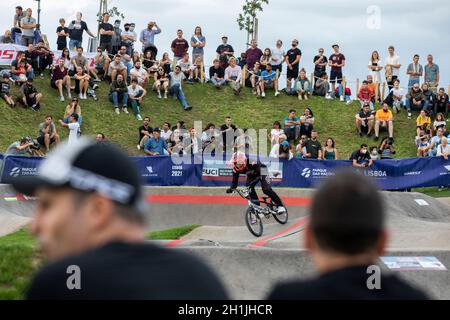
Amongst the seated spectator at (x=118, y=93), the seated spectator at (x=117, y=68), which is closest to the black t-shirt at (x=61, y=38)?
the seated spectator at (x=117, y=68)

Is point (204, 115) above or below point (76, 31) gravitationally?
below

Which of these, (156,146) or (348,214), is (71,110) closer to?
(156,146)

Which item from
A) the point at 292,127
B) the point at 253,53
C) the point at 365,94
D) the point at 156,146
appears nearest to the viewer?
the point at 156,146

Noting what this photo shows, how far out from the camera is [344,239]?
8.39ft

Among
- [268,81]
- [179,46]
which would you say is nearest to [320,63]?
[268,81]

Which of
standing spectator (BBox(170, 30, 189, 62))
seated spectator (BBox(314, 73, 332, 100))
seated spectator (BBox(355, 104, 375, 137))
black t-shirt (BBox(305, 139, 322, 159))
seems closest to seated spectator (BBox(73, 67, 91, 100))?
standing spectator (BBox(170, 30, 189, 62))

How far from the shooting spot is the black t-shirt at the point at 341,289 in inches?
103

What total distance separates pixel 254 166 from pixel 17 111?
442 inches

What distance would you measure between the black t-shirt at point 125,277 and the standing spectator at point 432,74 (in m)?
27.7

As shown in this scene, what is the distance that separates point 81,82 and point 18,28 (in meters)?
2.84

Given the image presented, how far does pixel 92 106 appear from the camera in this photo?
27688 mm

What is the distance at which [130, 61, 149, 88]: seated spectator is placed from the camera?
1083 inches

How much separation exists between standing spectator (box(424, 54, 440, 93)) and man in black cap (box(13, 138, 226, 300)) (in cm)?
2769

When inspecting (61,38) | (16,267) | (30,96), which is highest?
(61,38)
